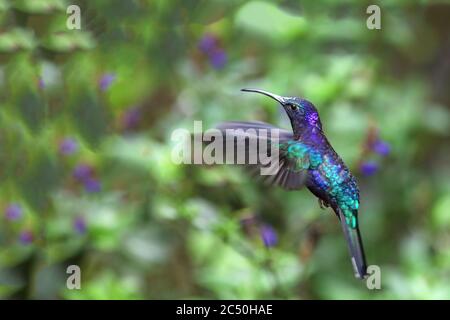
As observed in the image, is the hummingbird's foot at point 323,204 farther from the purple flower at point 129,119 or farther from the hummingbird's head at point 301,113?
the purple flower at point 129,119

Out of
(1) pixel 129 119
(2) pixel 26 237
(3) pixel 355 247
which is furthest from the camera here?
(1) pixel 129 119

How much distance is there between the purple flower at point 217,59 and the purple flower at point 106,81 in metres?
0.33

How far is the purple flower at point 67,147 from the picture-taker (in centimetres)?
212

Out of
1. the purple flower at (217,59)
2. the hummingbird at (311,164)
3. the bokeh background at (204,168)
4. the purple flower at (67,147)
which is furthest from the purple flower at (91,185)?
the hummingbird at (311,164)

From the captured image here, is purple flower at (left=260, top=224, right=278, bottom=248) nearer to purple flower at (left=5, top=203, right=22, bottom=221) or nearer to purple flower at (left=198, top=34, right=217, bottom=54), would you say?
purple flower at (left=198, top=34, right=217, bottom=54)

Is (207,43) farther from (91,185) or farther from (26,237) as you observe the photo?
(26,237)

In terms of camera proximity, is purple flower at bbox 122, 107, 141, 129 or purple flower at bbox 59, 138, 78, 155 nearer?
purple flower at bbox 59, 138, 78, 155

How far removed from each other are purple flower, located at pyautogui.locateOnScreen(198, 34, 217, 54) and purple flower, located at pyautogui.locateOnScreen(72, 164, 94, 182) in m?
0.52

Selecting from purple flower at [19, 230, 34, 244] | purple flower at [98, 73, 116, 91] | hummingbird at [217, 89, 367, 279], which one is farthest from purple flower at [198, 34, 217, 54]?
hummingbird at [217, 89, 367, 279]

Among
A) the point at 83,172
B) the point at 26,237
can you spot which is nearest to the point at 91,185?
the point at 83,172

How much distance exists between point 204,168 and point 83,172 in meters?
0.41

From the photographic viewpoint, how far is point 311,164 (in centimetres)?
58

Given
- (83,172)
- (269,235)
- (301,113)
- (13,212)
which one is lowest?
(301,113)

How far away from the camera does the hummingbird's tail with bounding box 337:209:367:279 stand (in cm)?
49
